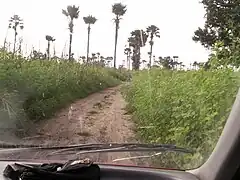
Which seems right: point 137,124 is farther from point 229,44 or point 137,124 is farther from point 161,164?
point 161,164

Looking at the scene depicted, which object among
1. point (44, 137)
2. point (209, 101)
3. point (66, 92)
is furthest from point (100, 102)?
point (209, 101)

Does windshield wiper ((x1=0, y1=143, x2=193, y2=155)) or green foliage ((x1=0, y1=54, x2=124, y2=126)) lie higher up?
green foliage ((x1=0, y1=54, x2=124, y2=126))

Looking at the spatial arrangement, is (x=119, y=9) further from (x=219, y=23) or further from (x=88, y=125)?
(x=88, y=125)

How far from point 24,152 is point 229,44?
9.17 ft

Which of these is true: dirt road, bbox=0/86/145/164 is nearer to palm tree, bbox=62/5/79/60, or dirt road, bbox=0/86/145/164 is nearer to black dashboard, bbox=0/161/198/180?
palm tree, bbox=62/5/79/60

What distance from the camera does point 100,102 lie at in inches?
290

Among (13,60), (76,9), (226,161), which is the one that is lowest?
(226,161)

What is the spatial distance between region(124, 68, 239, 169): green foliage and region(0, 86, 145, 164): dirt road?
23 cm

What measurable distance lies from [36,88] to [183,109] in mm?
2915

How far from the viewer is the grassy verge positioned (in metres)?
6.48

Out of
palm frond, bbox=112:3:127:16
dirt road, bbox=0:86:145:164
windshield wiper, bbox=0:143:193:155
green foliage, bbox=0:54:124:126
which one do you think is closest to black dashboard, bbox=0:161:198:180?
windshield wiper, bbox=0:143:193:155

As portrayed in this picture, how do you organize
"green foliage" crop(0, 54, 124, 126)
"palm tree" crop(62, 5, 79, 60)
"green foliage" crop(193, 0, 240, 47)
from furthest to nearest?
"green foliage" crop(0, 54, 124, 126) → "palm tree" crop(62, 5, 79, 60) → "green foliage" crop(193, 0, 240, 47)

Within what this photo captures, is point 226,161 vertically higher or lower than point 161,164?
higher

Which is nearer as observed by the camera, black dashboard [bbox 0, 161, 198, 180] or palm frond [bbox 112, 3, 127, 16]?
black dashboard [bbox 0, 161, 198, 180]
